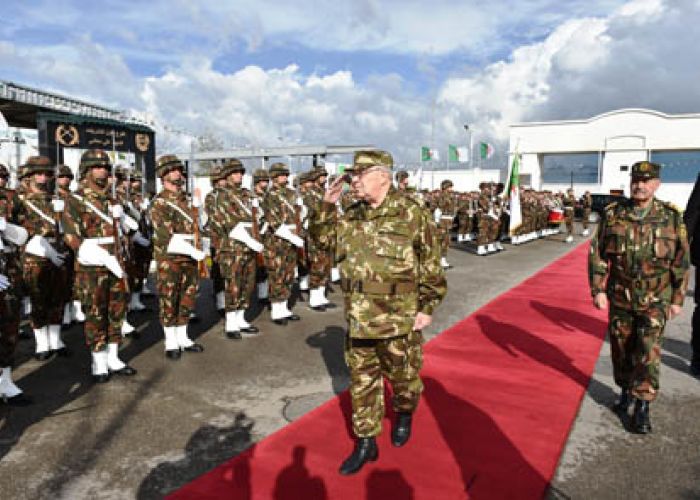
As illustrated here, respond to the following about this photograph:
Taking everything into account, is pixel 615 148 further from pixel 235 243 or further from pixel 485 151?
pixel 235 243

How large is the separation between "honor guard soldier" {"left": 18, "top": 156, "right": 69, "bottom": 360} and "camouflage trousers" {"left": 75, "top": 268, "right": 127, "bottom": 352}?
3.36ft

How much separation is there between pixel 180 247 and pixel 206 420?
2.10m

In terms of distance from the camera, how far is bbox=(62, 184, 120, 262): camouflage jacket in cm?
474

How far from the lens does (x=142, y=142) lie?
71.6 ft

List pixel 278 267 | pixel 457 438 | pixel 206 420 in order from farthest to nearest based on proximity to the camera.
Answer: pixel 278 267 → pixel 206 420 → pixel 457 438

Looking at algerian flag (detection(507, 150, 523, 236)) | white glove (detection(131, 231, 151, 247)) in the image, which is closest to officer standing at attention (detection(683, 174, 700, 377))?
white glove (detection(131, 231, 151, 247))

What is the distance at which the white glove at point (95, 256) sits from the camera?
15.6ft

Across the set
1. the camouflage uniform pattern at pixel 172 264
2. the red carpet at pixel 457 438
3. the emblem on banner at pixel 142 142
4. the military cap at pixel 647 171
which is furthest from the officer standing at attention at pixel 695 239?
the emblem on banner at pixel 142 142

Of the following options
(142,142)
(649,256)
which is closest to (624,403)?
(649,256)

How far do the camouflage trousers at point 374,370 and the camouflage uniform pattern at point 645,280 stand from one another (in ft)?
5.63

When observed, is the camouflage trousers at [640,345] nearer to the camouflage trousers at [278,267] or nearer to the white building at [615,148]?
the camouflage trousers at [278,267]

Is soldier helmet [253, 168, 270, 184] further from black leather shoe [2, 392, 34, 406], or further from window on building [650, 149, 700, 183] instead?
window on building [650, 149, 700, 183]

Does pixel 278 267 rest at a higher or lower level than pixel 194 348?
higher

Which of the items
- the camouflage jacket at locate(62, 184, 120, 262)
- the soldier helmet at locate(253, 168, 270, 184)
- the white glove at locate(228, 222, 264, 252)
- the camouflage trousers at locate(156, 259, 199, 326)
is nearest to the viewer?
the camouflage jacket at locate(62, 184, 120, 262)
